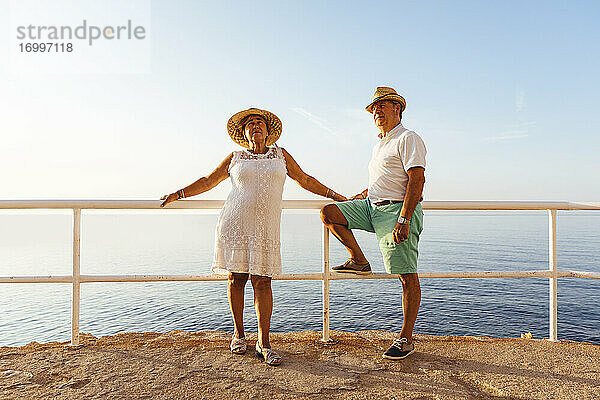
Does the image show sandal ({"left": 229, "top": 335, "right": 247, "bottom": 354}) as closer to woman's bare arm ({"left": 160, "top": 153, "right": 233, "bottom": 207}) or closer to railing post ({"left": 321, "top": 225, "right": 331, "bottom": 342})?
railing post ({"left": 321, "top": 225, "right": 331, "bottom": 342})

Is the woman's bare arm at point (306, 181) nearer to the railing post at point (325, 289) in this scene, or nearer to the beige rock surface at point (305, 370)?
the railing post at point (325, 289)

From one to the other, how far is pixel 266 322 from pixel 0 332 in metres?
14.4

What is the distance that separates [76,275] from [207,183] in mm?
983

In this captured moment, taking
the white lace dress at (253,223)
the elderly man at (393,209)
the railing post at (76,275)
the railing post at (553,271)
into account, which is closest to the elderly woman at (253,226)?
the white lace dress at (253,223)

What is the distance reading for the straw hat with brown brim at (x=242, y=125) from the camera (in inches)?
115

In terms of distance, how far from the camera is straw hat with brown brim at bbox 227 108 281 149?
292 centimetres

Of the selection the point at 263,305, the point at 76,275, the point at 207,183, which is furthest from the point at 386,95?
the point at 76,275

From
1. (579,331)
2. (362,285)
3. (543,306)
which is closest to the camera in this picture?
(579,331)

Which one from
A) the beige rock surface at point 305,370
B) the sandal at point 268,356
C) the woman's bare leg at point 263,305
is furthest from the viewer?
the woman's bare leg at point 263,305

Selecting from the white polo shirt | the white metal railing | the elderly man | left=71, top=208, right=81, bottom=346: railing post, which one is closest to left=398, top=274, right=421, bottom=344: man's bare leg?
the elderly man

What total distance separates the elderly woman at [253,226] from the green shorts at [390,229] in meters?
0.48

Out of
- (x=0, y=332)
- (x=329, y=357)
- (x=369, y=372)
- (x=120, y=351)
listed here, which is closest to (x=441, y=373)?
(x=369, y=372)

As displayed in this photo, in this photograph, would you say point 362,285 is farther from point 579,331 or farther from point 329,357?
point 329,357

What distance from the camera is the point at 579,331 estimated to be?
15750 millimetres
